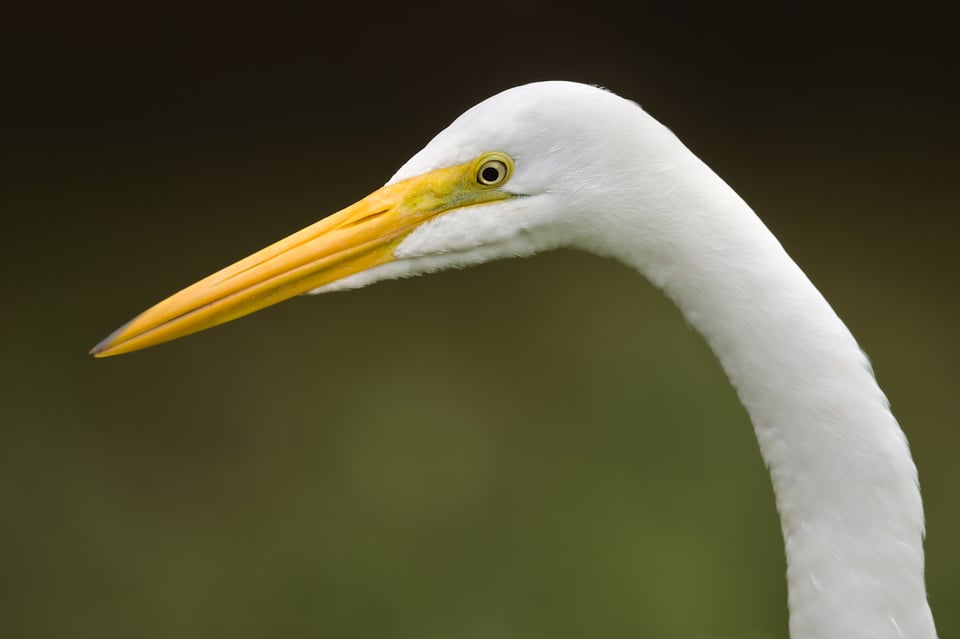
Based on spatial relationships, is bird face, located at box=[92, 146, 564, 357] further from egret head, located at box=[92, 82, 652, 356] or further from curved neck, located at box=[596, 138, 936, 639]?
curved neck, located at box=[596, 138, 936, 639]

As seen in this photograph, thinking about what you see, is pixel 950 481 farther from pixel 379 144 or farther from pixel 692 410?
pixel 379 144

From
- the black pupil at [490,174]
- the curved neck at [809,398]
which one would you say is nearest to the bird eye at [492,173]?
the black pupil at [490,174]

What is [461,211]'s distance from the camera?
30.0 inches

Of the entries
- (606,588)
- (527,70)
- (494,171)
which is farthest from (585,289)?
(494,171)

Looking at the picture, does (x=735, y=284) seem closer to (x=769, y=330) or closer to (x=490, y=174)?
(x=769, y=330)

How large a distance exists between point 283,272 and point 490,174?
19 cm

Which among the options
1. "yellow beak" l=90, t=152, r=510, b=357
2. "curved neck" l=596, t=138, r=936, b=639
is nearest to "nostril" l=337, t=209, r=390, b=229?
"yellow beak" l=90, t=152, r=510, b=357

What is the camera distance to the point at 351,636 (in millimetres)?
2076

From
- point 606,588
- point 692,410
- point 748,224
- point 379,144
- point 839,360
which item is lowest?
point 606,588

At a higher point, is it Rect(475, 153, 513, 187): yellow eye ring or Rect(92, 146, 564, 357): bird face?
Rect(475, 153, 513, 187): yellow eye ring

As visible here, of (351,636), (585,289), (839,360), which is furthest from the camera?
(585,289)

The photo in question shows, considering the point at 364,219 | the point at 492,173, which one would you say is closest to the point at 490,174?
the point at 492,173

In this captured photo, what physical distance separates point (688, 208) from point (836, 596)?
30 centimetres

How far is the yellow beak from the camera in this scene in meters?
0.78
